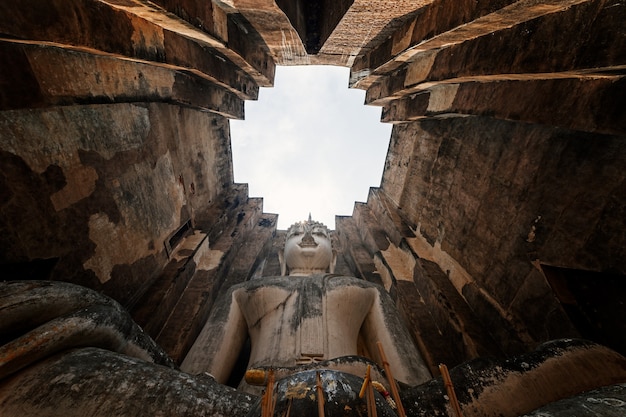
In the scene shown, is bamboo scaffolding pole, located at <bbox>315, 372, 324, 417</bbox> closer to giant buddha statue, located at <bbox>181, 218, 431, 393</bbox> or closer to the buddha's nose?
giant buddha statue, located at <bbox>181, 218, 431, 393</bbox>

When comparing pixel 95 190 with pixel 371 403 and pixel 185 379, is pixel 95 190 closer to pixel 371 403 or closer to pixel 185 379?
pixel 185 379

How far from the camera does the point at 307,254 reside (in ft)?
15.8

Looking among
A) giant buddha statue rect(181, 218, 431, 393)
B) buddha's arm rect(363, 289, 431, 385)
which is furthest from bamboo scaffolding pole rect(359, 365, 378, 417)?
buddha's arm rect(363, 289, 431, 385)

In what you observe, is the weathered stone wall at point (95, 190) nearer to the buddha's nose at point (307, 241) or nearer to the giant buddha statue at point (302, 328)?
the giant buddha statue at point (302, 328)

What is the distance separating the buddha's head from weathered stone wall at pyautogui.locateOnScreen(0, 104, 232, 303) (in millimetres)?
2126

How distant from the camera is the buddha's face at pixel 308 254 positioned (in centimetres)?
481

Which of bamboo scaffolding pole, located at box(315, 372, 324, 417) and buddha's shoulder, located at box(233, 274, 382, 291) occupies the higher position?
bamboo scaffolding pole, located at box(315, 372, 324, 417)

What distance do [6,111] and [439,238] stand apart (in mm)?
5041

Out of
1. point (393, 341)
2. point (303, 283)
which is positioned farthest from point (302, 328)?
point (393, 341)

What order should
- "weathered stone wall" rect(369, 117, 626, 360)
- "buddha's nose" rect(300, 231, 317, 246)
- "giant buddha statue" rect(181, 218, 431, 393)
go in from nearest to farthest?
"weathered stone wall" rect(369, 117, 626, 360), "giant buddha statue" rect(181, 218, 431, 393), "buddha's nose" rect(300, 231, 317, 246)

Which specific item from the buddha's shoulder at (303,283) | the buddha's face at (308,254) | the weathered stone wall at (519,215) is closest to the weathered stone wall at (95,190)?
the buddha's shoulder at (303,283)

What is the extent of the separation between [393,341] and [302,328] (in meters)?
1.05

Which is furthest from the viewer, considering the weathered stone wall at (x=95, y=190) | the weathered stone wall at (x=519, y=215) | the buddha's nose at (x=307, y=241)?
the buddha's nose at (x=307, y=241)

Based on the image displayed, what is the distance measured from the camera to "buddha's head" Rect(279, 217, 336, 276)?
15.8 feet
